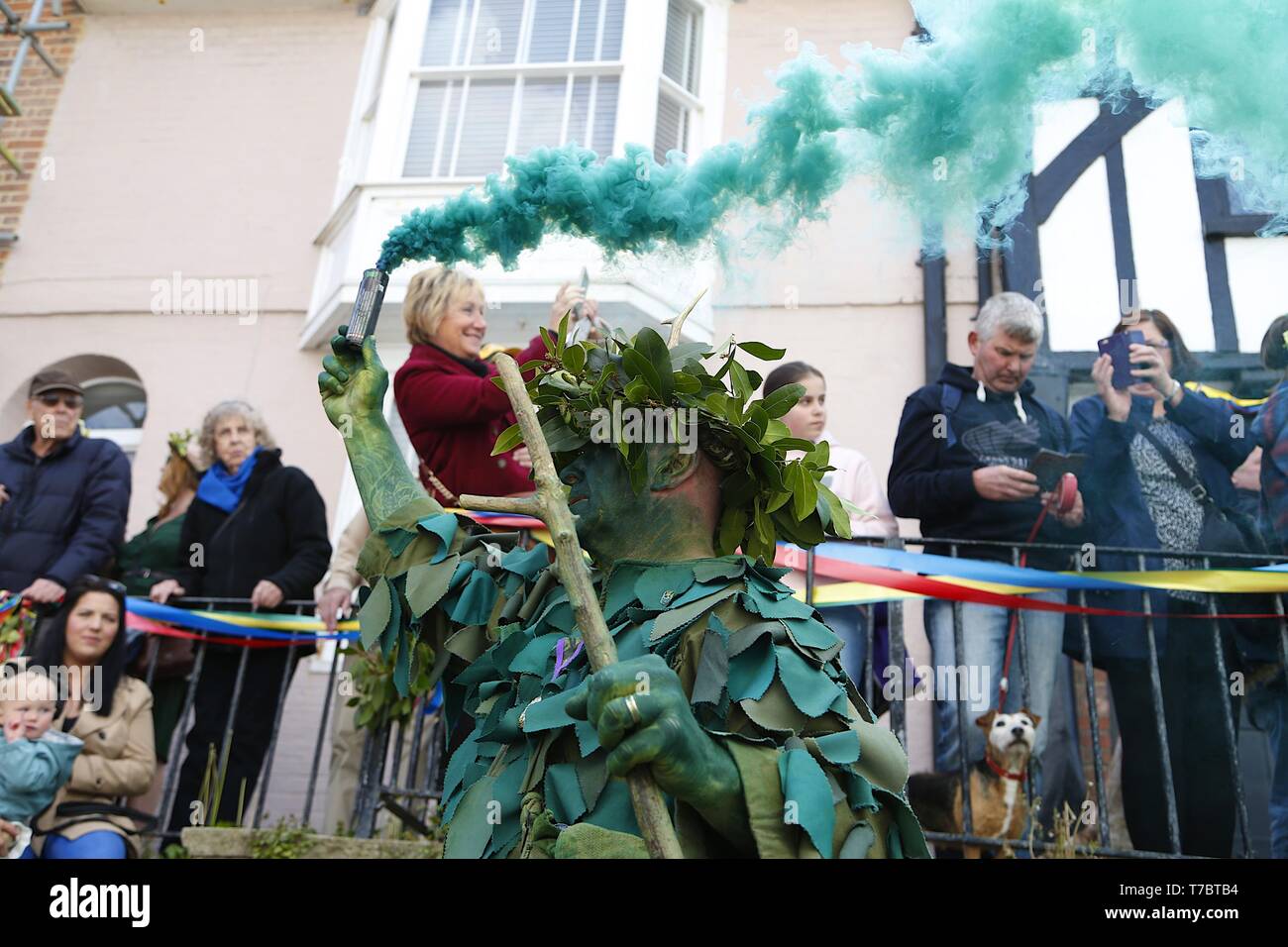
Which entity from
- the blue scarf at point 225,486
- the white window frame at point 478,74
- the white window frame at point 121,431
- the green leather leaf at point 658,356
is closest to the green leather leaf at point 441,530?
the green leather leaf at point 658,356

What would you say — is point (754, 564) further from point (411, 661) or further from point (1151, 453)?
point (1151, 453)

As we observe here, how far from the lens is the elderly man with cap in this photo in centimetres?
540

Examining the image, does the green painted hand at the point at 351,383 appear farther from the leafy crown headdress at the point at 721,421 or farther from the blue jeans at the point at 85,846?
the blue jeans at the point at 85,846

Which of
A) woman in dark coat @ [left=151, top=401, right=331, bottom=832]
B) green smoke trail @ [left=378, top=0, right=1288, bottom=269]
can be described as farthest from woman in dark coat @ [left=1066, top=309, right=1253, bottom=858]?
woman in dark coat @ [left=151, top=401, right=331, bottom=832]

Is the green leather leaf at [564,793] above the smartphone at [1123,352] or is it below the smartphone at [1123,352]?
below

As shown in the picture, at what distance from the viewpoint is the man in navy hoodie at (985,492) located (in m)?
4.55

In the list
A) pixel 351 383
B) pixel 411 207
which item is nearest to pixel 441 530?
pixel 351 383

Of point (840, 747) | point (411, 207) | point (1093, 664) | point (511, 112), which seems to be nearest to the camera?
point (840, 747)

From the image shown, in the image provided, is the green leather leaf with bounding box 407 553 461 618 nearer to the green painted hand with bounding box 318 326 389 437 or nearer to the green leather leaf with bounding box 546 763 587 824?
the green painted hand with bounding box 318 326 389 437

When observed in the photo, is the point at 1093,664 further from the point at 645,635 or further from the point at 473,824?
the point at 473,824

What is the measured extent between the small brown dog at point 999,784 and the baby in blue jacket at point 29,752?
3.12 meters

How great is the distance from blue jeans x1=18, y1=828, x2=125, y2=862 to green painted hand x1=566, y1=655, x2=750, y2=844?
10.6 ft

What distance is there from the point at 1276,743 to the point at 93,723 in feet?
14.4

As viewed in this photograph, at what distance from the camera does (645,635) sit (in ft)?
6.70
